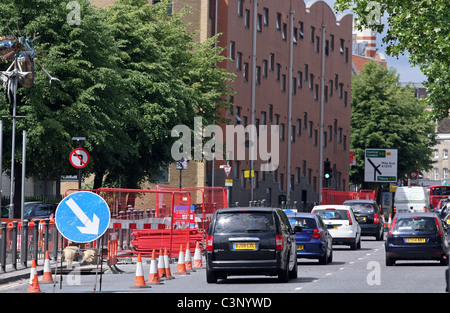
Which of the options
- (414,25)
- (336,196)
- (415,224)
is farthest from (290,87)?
(415,224)

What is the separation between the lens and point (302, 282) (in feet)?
74.3

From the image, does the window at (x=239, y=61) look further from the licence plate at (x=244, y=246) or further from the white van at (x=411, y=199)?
the licence plate at (x=244, y=246)

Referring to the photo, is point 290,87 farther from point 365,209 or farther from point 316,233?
point 316,233

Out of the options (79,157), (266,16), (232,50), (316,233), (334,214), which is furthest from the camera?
(266,16)

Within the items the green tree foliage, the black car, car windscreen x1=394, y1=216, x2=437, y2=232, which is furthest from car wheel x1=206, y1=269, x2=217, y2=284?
the green tree foliage

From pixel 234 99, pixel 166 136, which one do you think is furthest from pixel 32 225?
pixel 234 99

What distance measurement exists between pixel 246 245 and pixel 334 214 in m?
18.8

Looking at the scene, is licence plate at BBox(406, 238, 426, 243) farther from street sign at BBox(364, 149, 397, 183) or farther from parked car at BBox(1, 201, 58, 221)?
street sign at BBox(364, 149, 397, 183)

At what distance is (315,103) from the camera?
9319 cm

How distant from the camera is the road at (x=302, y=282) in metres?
20.1

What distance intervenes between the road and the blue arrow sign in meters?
1.58

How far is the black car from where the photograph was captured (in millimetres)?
22188
